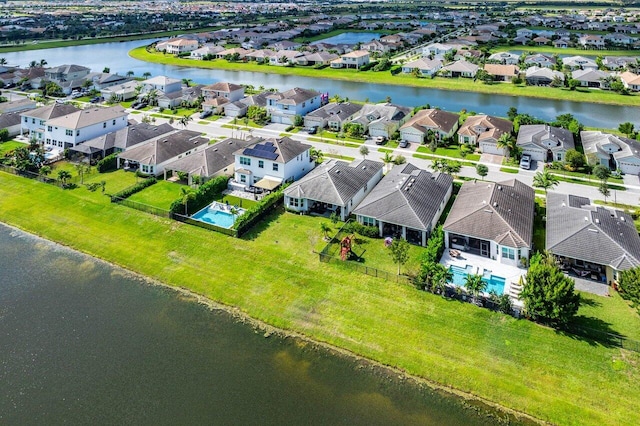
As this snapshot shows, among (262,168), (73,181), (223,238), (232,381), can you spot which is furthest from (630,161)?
(73,181)

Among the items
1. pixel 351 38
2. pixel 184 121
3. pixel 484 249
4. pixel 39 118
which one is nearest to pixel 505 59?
pixel 351 38

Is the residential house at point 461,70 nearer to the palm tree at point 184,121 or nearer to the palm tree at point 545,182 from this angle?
the palm tree at point 184,121

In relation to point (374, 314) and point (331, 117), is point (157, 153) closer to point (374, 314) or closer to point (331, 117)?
point (331, 117)

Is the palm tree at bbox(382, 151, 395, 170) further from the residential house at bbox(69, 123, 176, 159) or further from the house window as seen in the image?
the residential house at bbox(69, 123, 176, 159)

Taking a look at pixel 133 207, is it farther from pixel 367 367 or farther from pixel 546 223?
pixel 546 223

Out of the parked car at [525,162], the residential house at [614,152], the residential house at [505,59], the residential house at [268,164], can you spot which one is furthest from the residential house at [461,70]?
the residential house at [268,164]
